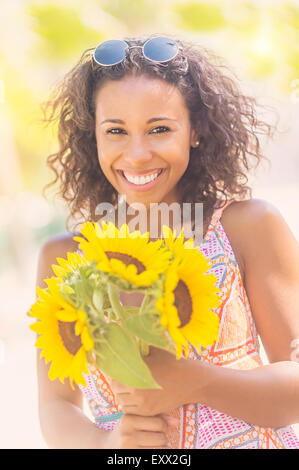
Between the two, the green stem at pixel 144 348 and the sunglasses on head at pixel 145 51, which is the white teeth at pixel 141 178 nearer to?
the sunglasses on head at pixel 145 51

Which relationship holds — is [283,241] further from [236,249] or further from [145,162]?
[145,162]

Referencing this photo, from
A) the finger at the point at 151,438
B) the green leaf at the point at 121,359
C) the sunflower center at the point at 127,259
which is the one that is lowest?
the finger at the point at 151,438

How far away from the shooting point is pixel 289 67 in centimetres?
327

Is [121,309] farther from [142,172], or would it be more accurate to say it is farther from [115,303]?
[142,172]

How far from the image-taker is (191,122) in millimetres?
1526

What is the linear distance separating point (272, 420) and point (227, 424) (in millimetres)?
109

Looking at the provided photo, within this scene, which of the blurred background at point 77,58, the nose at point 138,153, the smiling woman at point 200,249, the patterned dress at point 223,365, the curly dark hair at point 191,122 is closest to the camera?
the smiling woman at point 200,249

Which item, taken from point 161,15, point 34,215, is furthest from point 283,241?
point 34,215

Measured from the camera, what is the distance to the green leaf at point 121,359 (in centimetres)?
90

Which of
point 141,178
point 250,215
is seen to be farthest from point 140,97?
point 250,215

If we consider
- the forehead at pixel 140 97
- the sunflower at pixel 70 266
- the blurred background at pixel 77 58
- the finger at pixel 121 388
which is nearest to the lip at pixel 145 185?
the forehead at pixel 140 97

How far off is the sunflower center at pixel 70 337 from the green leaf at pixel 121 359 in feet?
0.11

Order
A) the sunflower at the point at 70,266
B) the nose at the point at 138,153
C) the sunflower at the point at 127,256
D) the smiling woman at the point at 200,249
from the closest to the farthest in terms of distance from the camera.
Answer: the sunflower at the point at 127,256 < the sunflower at the point at 70,266 < the smiling woman at the point at 200,249 < the nose at the point at 138,153

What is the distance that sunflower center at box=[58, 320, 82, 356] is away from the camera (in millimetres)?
898
